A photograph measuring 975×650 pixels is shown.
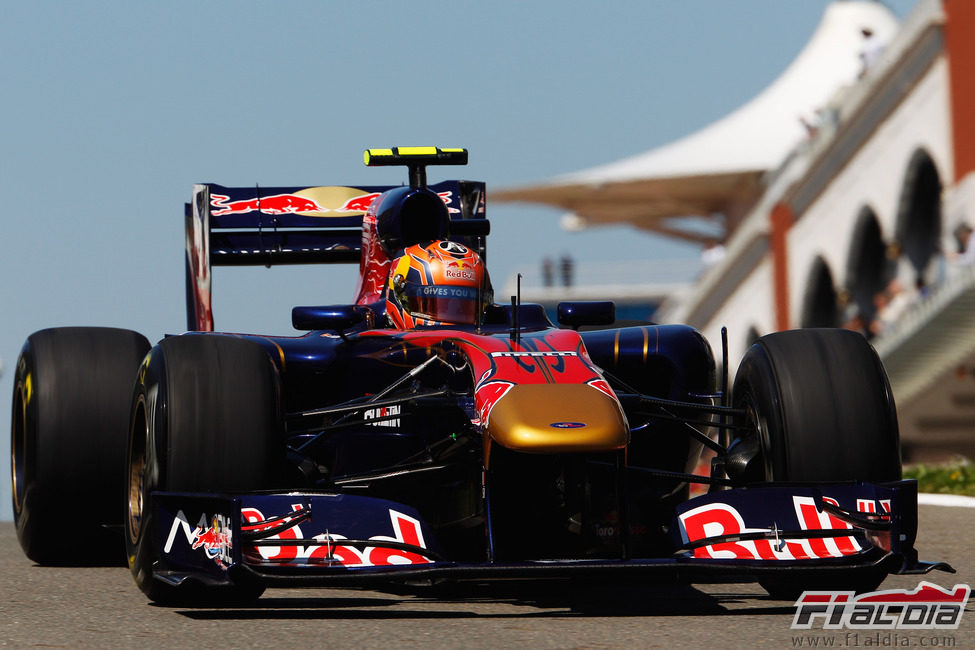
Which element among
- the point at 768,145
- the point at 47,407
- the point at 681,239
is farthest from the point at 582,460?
the point at 681,239

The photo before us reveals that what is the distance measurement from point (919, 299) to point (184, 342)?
18716 mm

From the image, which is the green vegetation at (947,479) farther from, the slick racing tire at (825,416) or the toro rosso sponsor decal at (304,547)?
the toro rosso sponsor decal at (304,547)

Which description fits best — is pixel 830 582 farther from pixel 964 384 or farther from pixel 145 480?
pixel 964 384

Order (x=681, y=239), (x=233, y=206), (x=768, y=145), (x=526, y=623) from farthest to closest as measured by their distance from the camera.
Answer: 1. (x=681, y=239)
2. (x=768, y=145)
3. (x=233, y=206)
4. (x=526, y=623)

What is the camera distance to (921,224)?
34.3m

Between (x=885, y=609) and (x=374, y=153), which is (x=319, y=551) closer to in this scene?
(x=885, y=609)

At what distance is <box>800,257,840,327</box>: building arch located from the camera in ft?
131

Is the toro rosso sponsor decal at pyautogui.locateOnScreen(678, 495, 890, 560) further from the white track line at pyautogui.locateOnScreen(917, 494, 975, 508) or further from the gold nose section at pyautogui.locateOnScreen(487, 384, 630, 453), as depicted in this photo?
the white track line at pyautogui.locateOnScreen(917, 494, 975, 508)

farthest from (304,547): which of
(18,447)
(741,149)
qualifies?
(741,149)

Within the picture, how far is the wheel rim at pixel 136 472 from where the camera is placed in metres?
7.10

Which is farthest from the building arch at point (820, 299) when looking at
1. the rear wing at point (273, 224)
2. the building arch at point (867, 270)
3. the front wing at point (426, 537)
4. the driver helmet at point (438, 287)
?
the front wing at point (426, 537)

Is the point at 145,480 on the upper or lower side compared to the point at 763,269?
upper

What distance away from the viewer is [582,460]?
21.5 ft

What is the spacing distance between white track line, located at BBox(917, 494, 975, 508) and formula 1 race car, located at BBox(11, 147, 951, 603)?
3.99 metres
